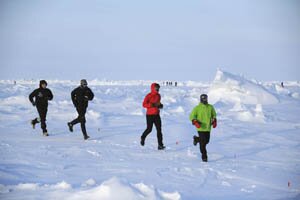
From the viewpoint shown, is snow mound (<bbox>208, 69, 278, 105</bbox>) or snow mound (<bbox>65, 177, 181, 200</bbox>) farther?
snow mound (<bbox>208, 69, 278, 105</bbox>)

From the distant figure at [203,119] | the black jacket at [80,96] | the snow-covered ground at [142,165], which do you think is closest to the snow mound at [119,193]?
the snow-covered ground at [142,165]

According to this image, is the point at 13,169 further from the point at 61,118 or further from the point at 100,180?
the point at 61,118

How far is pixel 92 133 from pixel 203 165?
17.8 ft

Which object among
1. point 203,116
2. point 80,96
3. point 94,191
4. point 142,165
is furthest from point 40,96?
point 94,191

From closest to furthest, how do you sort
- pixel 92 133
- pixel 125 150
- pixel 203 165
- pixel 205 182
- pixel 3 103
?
pixel 205 182 → pixel 203 165 → pixel 125 150 → pixel 92 133 → pixel 3 103

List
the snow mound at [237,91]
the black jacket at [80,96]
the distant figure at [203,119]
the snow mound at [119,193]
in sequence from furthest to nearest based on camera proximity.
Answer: the snow mound at [237,91] → the black jacket at [80,96] → the distant figure at [203,119] → the snow mound at [119,193]

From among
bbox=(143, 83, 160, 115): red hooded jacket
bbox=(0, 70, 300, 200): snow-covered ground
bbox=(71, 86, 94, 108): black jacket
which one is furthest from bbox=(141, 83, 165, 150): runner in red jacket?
bbox=(71, 86, 94, 108): black jacket

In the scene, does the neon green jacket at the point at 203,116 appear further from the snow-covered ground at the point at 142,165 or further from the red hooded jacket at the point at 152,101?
the red hooded jacket at the point at 152,101

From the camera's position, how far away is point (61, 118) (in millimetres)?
15258

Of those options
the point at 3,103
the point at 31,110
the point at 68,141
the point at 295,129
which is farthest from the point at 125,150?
the point at 3,103

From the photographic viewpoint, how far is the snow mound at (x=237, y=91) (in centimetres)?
2914

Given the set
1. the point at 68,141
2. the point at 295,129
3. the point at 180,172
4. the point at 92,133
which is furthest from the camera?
the point at 295,129

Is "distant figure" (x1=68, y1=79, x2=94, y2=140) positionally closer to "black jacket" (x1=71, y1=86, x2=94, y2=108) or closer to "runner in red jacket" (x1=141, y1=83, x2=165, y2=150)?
"black jacket" (x1=71, y1=86, x2=94, y2=108)

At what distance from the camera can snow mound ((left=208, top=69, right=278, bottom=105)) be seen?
95.6 feet
